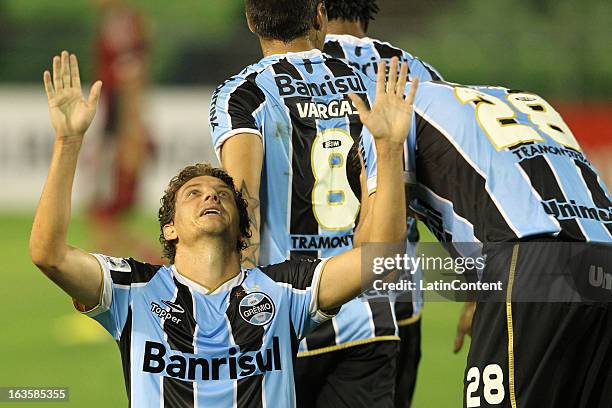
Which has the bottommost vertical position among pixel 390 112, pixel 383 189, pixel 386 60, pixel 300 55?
pixel 383 189

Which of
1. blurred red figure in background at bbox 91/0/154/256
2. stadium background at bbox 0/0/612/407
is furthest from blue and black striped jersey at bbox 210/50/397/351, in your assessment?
blurred red figure in background at bbox 91/0/154/256

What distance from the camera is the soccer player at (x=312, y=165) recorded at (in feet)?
14.8

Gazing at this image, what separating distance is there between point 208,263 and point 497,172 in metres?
1.05

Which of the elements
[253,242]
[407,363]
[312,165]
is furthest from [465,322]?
[253,242]

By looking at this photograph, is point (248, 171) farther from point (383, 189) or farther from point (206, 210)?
point (383, 189)

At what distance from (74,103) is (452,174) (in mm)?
1345

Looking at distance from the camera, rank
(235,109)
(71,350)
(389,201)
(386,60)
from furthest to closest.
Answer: (71,350)
(386,60)
(235,109)
(389,201)

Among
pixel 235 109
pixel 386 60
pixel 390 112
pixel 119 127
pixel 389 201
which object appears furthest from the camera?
pixel 119 127

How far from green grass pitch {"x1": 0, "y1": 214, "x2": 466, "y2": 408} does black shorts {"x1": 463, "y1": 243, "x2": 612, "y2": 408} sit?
11.8 ft

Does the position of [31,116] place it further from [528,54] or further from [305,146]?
[305,146]

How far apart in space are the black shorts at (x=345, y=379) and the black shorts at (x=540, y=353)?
82 centimetres

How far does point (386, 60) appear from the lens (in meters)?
5.46

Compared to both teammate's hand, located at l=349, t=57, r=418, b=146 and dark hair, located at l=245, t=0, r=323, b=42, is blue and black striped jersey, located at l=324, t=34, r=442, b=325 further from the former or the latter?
teammate's hand, located at l=349, t=57, r=418, b=146

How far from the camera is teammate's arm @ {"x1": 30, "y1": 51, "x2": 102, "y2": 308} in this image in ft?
11.5
